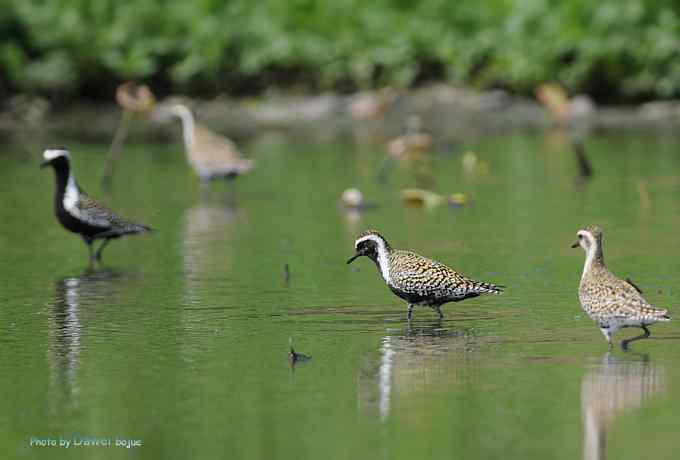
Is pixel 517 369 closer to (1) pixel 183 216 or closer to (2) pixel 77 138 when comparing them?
(1) pixel 183 216

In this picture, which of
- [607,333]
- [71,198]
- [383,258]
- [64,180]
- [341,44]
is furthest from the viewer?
[341,44]

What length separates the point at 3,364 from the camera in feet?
40.7

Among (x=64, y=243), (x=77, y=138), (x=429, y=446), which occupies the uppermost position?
(x=77, y=138)

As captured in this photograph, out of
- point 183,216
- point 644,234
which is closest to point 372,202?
point 183,216

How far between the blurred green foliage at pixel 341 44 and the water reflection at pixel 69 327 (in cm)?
2123

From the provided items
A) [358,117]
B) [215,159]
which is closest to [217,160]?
[215,159]

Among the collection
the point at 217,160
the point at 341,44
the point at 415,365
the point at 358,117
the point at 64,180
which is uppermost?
the point at 341,44

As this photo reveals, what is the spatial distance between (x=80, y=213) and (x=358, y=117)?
783 inches

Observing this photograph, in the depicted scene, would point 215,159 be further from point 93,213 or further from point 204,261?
point 204,261

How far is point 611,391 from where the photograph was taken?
36.8 ft

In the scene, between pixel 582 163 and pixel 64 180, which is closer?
pixel 64 180

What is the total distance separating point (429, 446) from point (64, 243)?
10632 mm

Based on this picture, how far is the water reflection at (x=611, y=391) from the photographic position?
10.1m

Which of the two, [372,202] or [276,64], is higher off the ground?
[276,64]
